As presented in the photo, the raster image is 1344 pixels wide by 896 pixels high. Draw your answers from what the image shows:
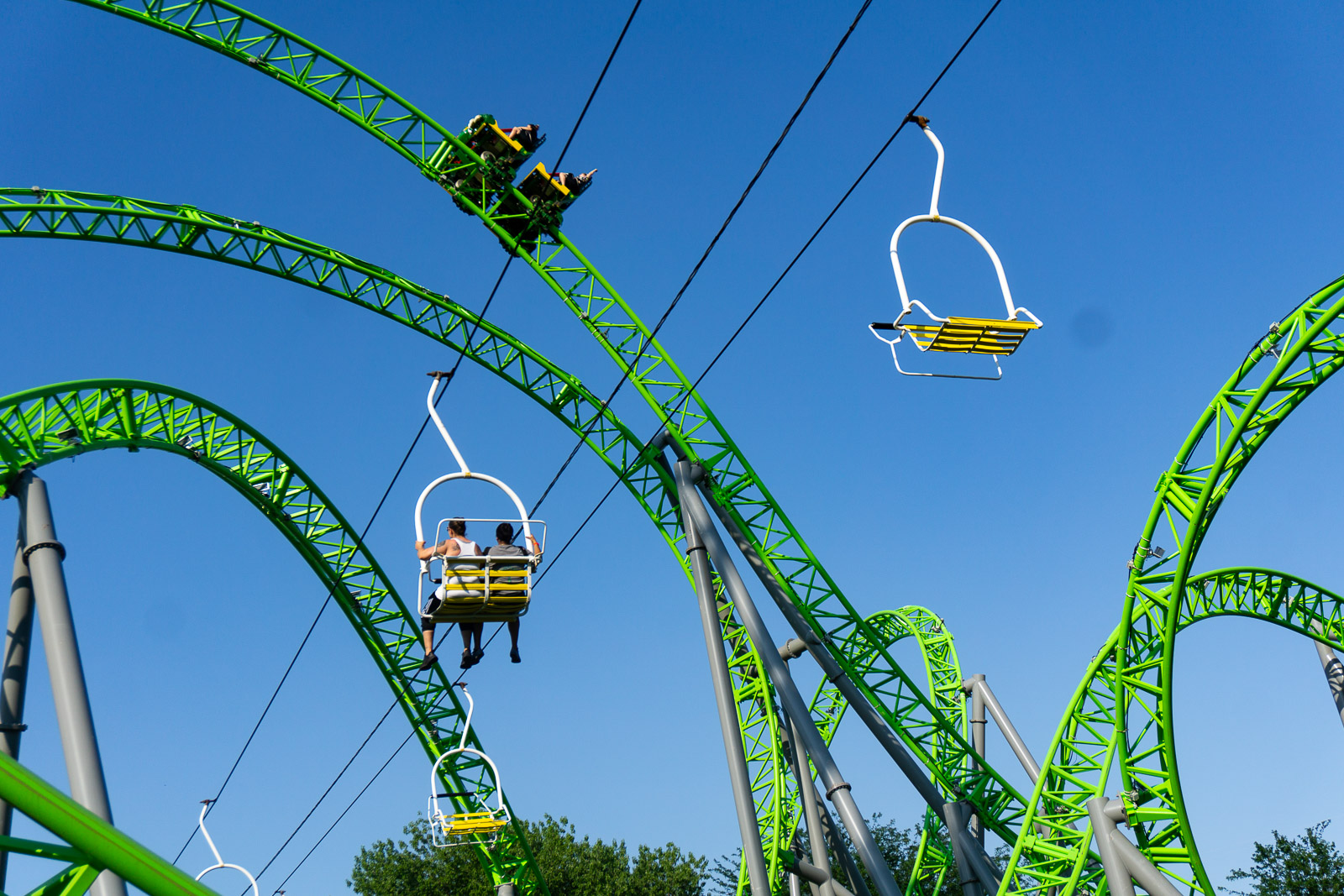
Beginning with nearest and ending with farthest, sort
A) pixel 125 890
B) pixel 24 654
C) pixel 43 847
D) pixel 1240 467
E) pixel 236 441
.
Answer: pixel 43 847, pixel 125 890, pixel 24 654, pixel 1240 467, pixel 236 441

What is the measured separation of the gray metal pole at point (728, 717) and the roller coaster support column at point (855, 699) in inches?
12.0

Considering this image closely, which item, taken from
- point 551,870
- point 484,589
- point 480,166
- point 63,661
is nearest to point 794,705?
point 484,589

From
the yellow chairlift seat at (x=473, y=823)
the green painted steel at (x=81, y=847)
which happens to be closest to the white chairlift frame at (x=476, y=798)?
the yellow chairlift seat at (x=473, y=823)

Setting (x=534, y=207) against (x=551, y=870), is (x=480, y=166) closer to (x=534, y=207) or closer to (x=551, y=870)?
(x=534, y=207)

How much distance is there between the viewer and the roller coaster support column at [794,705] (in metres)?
13.6

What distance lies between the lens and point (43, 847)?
480 centimetres

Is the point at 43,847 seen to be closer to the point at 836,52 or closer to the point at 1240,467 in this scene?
the point at 836,52

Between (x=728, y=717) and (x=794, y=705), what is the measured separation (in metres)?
1.01

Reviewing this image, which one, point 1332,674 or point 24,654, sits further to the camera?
point 1332,674

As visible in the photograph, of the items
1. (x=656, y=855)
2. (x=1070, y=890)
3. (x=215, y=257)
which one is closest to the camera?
(x=1070, y=890)

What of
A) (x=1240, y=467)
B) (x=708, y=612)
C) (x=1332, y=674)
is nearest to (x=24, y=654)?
(x=708, y=612)

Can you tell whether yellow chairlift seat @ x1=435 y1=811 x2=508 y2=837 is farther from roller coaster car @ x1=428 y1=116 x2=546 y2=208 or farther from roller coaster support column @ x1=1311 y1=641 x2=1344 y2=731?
roller coaster support column @ x1=1311 y1=641 x2=1344 y2=731

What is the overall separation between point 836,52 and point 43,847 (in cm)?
648

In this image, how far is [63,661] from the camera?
30.5 feet
